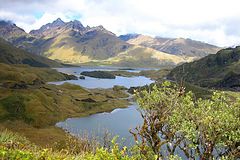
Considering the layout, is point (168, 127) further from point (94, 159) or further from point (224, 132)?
point (94, 159)

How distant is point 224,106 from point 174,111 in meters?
4.40

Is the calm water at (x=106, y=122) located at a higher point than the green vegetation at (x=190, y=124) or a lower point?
lower

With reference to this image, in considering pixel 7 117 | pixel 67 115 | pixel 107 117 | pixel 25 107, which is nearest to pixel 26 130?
pixel 7 117

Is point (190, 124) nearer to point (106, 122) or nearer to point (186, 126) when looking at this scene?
point (186, 126)

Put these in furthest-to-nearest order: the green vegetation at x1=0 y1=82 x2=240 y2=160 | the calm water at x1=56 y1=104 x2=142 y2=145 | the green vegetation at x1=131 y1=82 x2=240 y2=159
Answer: the calm water at x1=56 y1=104 x2=142 y2=145 < the green vegetation at x1=131 y1=82 x2=240 y2=159 < the green vegetation at x1=0 y1=82 x2=240 y2=160

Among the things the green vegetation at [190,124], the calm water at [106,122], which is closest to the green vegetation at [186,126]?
the green vegetation at [190,124]

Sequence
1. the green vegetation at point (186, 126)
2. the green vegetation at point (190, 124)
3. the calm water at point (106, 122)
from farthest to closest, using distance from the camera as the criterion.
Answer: the calm water at point (106, 122) < the green vegetation at point (190, 124) < the green vegetation at point (186, 126)

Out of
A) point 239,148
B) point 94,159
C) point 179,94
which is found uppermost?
point 179,94

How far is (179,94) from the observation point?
92.1 feet

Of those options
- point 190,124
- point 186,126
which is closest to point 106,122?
point 190,124

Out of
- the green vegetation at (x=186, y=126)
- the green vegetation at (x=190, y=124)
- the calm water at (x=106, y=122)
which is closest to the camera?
the green vegetation at (x=186, y=126)

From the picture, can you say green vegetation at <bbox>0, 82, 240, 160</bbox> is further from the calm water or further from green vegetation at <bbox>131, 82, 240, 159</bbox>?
the calm water

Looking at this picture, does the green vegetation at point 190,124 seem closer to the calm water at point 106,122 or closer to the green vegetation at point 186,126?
the green vegetation at point 186,126

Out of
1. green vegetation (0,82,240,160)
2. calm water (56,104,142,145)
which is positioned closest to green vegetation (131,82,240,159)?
green vegetation (0,82,240,160)
